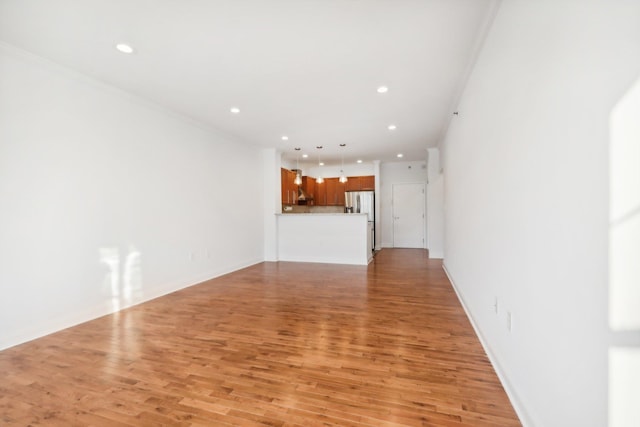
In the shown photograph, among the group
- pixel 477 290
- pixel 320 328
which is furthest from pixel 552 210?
pixel 320 328

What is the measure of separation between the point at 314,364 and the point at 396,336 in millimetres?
849

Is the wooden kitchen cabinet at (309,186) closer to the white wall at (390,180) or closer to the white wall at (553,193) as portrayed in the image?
the white wall at (390,180)

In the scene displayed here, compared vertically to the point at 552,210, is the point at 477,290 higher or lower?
lower

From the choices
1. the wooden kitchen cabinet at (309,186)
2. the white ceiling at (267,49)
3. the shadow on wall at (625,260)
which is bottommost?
the shadow on wall at (625,260)

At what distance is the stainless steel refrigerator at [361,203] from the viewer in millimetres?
8164

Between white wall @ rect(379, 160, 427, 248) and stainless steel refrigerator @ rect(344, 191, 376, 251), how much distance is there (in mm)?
452

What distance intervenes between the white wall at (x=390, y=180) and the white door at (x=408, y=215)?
117 mm

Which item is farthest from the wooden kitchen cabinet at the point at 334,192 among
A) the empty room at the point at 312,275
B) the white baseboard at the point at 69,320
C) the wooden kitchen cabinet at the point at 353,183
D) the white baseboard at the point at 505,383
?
the white baseboard at the point at 505,383

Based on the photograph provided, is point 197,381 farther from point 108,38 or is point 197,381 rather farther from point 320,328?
point 108,38

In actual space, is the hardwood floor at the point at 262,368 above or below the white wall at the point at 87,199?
below

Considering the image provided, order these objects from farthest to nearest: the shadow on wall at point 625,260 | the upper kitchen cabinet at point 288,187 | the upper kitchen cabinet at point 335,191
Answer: the upper kitchen cabinet at point 335,191
the upper kitchen cabinet at point 288,187
the shadow on wall at point 625,260

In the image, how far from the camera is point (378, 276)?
490 centimetres

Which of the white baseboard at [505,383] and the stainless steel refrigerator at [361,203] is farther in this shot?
the stainless steel refrigerator at [361,203]

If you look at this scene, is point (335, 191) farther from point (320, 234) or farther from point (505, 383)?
point (505, 383)
